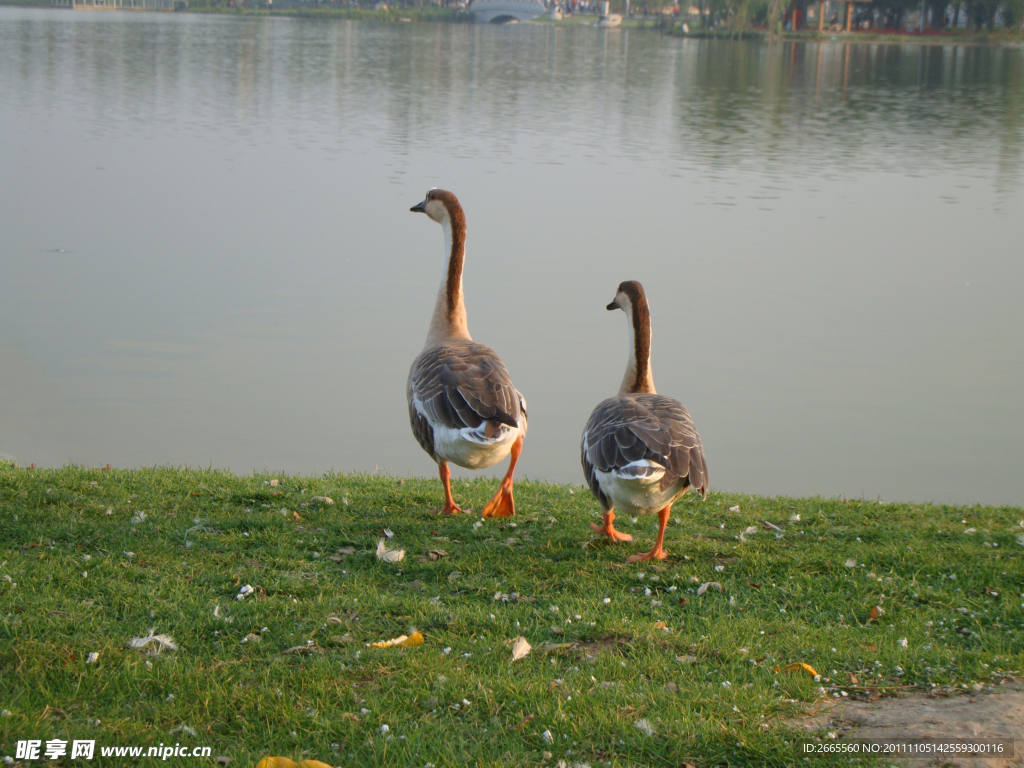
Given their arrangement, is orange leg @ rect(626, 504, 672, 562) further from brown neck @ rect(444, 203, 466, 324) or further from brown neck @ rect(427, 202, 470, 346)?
brown neck @ rect(444, 203, 466, 324)

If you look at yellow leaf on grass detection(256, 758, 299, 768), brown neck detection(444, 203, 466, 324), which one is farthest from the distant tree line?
yellow leaf on grass detection(256, 758, 299, 768)

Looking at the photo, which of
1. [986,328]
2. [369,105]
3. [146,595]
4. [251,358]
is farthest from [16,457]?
[369,105]

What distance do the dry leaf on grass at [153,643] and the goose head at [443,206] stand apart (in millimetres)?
4532

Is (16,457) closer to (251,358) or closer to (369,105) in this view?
(251,358)

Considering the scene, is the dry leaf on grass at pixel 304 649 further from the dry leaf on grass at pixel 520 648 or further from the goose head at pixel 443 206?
the goose head at pixel 443 206

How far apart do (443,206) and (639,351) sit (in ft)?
7.72

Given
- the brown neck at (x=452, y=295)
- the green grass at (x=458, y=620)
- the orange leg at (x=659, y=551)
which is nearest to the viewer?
the green grass at (x=458, y=620)

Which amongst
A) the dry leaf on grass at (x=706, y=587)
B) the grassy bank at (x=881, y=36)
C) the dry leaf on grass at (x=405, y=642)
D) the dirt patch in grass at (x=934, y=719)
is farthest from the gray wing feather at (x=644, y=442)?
the grassy bank at (x=881, y=36)

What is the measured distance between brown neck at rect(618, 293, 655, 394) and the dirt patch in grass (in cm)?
316

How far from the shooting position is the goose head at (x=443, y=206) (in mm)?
8117

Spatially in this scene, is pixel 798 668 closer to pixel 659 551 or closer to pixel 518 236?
pixel 659 551

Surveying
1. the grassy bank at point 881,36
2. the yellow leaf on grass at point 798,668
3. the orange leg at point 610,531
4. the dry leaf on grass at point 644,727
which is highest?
the grassy bank at point 881,36

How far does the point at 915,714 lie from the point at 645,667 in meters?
1.18

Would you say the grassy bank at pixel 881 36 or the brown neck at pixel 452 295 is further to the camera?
the grassy bank at pixel 881 36
